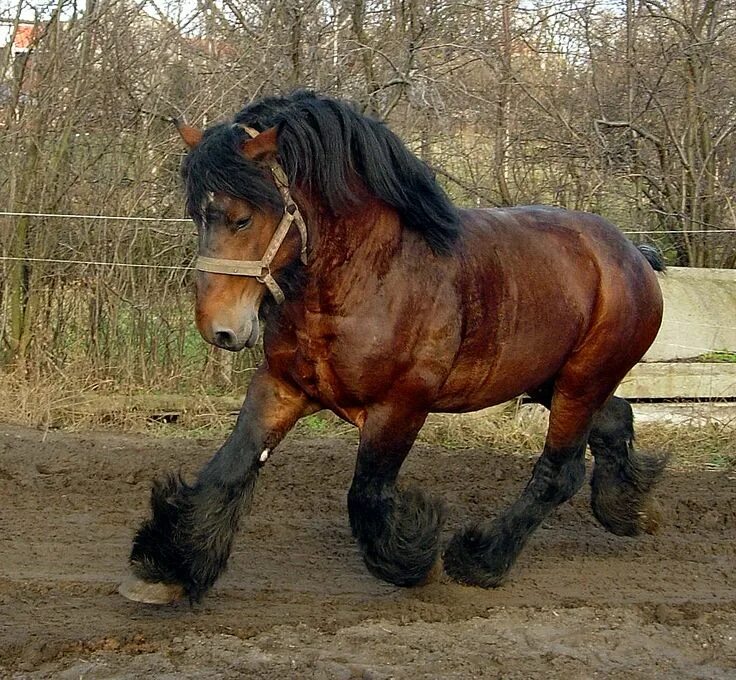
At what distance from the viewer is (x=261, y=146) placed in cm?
382

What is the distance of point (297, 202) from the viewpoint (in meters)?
3.96

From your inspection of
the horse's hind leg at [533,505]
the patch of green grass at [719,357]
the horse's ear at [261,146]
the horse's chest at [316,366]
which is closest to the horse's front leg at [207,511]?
the horse's chest at [316,366]

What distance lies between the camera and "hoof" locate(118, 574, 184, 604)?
4.05m

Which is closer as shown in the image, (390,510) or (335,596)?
(390,510)

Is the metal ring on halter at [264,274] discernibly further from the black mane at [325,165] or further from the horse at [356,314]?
the black mane at [325,165]

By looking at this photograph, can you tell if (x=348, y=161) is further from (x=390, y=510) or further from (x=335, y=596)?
(x=335, y=596)

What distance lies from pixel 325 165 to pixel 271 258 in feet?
1.49

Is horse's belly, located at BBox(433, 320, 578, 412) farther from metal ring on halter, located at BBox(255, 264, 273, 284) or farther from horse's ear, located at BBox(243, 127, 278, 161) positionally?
horse's ear, located at BBox(243, 127, 278, 161)

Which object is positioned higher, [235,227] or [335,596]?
[235,227]

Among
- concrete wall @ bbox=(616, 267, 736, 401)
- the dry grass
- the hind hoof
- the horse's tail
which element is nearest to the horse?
the hind hoof

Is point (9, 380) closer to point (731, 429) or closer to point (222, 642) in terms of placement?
point (222, 642)

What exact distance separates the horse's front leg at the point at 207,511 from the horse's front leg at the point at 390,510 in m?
0.38

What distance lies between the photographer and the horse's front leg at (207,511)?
13.4 ft

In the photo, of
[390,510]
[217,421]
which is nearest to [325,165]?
[390,510]
